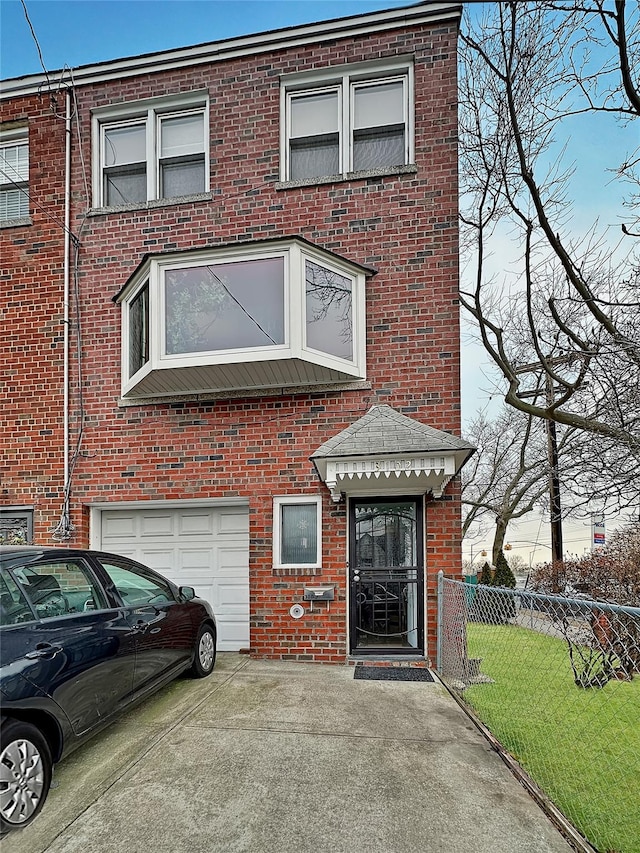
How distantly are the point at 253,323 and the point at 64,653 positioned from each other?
13.8ft

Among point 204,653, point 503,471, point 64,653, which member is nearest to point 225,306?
point 204,653

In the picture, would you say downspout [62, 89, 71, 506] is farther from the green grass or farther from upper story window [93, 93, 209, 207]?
the green grass

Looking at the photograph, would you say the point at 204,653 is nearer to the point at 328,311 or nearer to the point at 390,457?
the point at 390,457

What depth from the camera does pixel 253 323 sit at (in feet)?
21.1

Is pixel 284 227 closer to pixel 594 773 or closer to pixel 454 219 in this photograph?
pixel 454 219

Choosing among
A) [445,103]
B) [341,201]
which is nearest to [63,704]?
[341,201]

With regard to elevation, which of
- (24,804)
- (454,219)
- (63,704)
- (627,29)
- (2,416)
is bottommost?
(24,804)

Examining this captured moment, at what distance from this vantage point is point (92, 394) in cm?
742

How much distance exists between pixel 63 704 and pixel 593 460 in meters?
6.99

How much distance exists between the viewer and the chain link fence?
3.38 meters

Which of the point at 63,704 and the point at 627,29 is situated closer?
the point at 63,704

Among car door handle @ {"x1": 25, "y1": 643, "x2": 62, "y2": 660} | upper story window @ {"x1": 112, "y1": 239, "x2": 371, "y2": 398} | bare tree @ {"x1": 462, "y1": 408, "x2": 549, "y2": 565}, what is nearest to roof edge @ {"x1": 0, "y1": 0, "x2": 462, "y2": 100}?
upper story window @ {"x1": 112, "y1": 239, "x2": 371, "y2": 398}

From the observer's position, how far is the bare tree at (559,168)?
19.2 feet

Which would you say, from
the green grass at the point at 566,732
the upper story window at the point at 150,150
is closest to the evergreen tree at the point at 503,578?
the green grass at the point at 566,732
